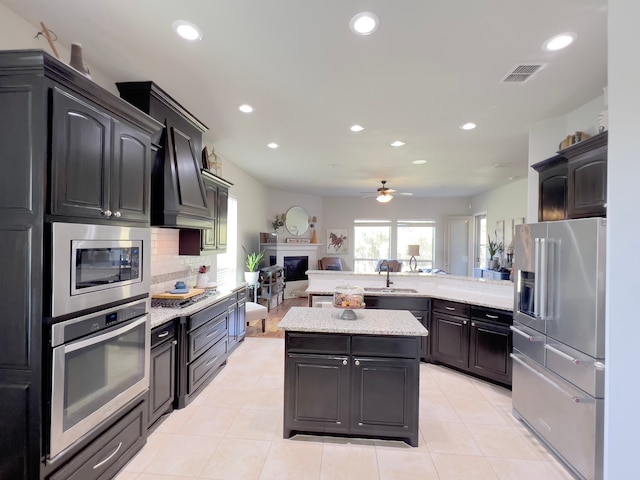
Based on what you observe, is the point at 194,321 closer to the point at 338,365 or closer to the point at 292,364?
the point at 292,364

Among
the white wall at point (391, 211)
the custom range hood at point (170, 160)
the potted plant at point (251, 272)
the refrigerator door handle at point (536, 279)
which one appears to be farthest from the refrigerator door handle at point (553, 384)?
the white wall at point (391, 211)

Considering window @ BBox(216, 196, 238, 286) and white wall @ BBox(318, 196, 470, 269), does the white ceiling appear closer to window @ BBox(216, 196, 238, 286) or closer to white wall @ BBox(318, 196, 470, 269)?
window @ BBox(216, 196, 238, 286)

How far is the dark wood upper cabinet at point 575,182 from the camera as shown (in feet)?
7.61

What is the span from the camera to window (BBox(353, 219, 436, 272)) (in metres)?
9.31

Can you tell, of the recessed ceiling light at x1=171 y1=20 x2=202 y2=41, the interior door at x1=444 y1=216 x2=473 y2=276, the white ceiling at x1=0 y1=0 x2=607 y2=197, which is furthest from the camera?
the interior door at x1=444 y1=216 x2=473 y2=276

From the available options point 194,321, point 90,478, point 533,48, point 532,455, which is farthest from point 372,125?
point 90,478

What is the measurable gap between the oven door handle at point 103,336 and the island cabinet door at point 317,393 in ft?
3.58

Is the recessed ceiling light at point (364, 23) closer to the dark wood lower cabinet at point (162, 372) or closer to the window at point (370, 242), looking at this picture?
the dark wood lower cabinet at point (162, 372)

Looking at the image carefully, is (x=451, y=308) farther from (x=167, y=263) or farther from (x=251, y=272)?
(x=251, y=272)

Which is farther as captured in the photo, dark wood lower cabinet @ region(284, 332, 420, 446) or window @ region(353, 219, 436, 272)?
window @ region(353, 219, 436, 272)

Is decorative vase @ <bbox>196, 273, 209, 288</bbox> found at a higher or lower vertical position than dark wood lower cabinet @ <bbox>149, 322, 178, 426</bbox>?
higher

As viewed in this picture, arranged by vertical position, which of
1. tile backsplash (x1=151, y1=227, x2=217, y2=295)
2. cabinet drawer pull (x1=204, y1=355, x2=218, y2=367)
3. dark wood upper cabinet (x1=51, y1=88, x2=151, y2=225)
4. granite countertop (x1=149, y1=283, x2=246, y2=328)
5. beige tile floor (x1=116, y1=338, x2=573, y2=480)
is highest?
dark wood upper cabinet (x1=51, y1=88, x2=151, y2=225)

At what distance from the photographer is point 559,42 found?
6.48 ft

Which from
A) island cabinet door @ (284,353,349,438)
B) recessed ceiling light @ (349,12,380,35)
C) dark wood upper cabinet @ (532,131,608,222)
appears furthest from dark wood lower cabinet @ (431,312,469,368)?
recessed ceiling light @ (349,12,380,35)
